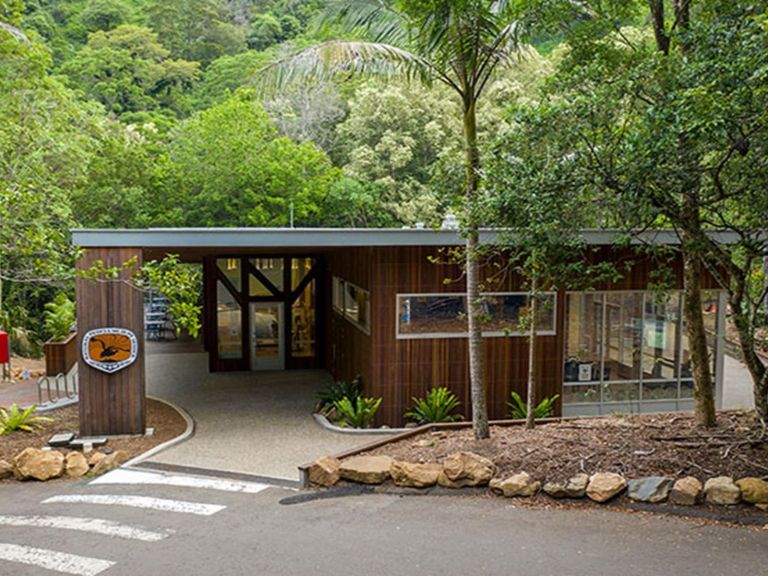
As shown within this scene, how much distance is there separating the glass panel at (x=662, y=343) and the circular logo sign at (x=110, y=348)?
9438mm

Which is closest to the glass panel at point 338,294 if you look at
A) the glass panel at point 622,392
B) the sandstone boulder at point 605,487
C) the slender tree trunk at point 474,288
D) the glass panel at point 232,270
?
the glass panel at point 232,270

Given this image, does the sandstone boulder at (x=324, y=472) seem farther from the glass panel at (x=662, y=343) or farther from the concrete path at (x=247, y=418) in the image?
the glass panel at (x=662, y=343)

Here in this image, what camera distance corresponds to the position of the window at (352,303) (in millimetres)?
13598

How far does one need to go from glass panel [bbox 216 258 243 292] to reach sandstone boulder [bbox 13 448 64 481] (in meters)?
8.71

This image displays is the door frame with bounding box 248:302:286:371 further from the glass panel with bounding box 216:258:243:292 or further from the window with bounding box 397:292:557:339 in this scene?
the window with bounding box 397:292:557:339

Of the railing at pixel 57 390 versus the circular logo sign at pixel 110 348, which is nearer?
the circular logo sign at pixel 110 348

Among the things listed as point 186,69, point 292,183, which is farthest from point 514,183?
point 186,69

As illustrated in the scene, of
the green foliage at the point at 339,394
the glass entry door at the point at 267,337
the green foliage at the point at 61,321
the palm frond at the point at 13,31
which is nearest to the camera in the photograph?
the green foliage at the point at 339,394

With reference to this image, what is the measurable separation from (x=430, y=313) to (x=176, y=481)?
5.39 metres

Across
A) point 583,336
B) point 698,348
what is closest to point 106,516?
point 698,348

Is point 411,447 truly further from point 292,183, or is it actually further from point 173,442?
point 292,183

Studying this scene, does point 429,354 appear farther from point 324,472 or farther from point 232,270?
point 232,270

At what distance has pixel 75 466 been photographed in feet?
33.1

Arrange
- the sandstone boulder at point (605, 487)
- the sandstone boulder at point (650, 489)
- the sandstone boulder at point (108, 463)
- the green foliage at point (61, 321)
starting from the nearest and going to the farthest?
the sandstone boulder at point (650, 489)
the sandstone boulder at point (605, 487)
the sandstone boulder at point (108, 463)
the green foliage at point (61, 321)
